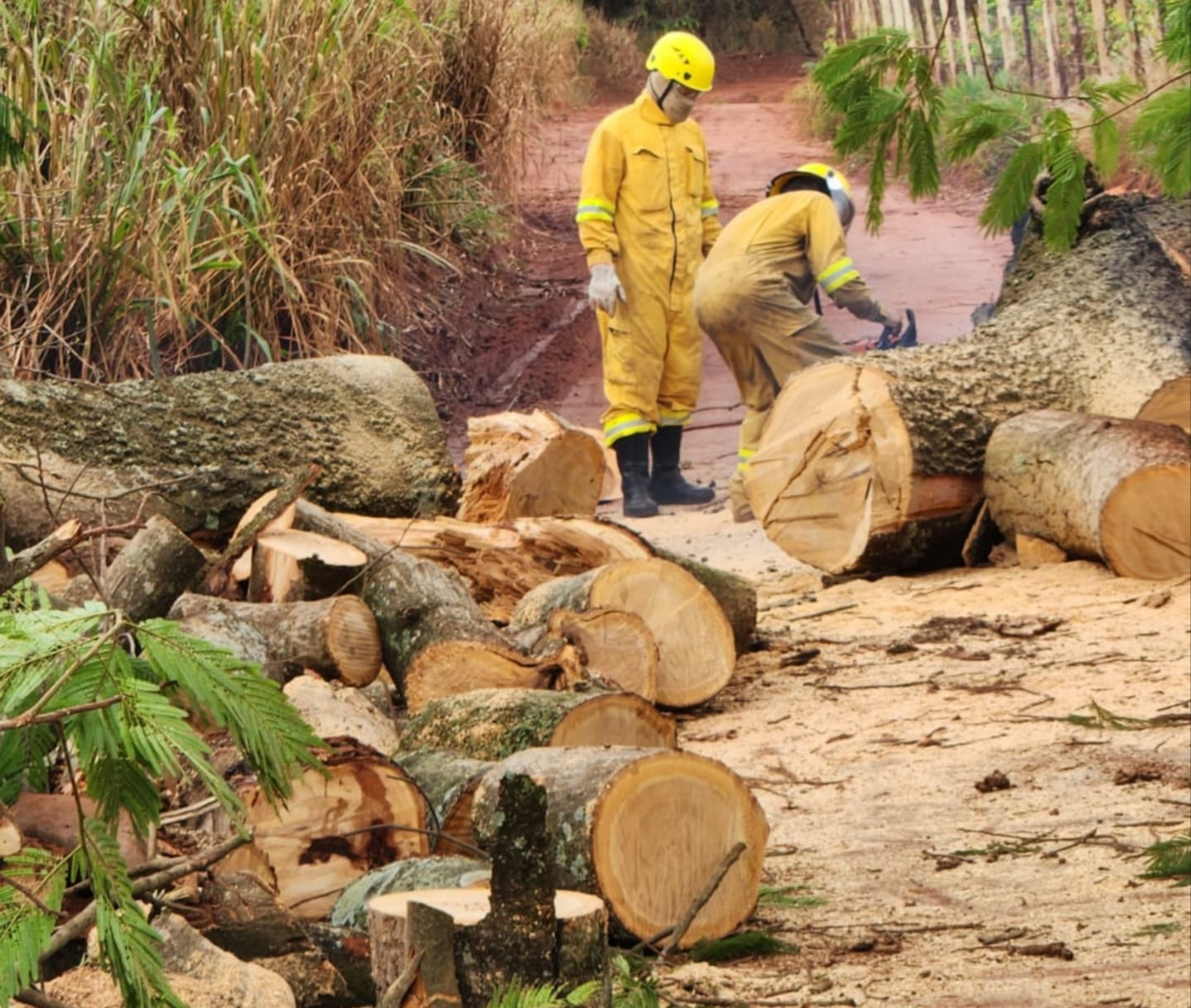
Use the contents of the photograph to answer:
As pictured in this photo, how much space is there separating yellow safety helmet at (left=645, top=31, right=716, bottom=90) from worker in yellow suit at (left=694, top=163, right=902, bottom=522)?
831 mm

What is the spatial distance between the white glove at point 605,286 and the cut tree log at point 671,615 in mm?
4088

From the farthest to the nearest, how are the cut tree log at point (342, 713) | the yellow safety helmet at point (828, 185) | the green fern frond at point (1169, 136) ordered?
the yellow safety helmet at point (828, 185) → the cut tree log at point (342, 713) → the green fern frond at point (1169, 136)

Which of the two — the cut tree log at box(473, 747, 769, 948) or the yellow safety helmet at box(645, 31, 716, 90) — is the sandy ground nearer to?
the cut tree log at box(473, 747, 769, 948)

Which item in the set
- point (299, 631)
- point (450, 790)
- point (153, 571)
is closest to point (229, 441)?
point (299, 631)

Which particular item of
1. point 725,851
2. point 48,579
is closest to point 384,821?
point 725,851

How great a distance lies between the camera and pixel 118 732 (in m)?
1.16

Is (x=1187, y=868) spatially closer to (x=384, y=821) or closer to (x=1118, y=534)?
(x=384, y=821)

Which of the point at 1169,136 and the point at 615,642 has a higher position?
the point at 1169,136

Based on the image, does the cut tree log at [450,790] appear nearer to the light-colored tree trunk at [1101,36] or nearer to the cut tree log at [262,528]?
the cut tree log at [262,528]

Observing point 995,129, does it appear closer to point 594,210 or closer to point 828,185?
point 828,185

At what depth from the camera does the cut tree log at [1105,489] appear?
217 inches

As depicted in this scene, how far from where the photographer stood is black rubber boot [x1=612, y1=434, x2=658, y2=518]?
342 inches

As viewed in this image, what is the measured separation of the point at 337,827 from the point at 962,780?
150cm

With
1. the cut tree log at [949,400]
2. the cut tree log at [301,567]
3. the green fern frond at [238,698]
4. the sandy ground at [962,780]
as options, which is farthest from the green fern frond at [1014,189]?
the cut tree log at [949,400]
